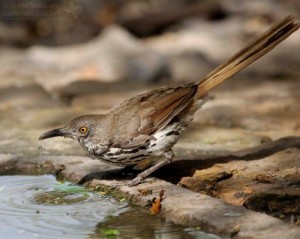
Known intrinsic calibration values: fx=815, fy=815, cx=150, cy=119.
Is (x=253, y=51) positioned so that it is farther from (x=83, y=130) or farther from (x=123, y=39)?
(x=123, y=39)

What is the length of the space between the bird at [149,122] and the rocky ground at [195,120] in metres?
0.19

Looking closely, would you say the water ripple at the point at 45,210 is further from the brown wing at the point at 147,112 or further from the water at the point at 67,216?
the brown wing at the point at 147,112

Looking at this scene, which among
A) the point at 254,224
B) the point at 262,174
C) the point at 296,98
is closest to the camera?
the point at 254,224

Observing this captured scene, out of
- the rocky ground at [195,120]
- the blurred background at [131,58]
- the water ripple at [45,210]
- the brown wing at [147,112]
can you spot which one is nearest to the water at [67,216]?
the water ripple at [45,210]

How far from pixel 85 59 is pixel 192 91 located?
472 centimetres

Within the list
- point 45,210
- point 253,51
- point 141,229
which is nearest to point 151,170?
point 45,210

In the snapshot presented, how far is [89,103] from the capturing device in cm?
780

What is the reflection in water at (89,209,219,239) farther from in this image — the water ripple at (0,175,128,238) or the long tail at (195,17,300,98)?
the long tail at (195,17,300,98)

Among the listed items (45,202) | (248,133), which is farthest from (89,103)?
(45,202)

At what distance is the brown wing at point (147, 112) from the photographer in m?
5.21

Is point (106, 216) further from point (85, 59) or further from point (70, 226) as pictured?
point (85, 59)

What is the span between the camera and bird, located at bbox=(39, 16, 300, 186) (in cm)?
516

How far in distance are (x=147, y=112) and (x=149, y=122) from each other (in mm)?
82

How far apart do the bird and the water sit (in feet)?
1.01
